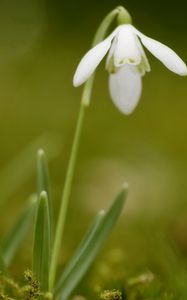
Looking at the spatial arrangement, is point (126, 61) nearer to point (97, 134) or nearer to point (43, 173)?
point (43, 173)

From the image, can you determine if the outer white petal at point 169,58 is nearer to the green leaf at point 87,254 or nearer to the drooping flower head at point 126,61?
the drooping flower head at point 126,61

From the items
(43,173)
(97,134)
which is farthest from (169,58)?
(97,134)

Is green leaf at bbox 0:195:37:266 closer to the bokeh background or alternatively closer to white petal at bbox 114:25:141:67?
the bokeh background

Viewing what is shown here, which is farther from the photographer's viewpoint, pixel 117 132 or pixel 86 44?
pixel 86 44

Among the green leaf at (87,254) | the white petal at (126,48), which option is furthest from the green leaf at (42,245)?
the white petal at (126,48)

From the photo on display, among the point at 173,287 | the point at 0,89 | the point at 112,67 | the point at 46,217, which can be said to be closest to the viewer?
the point at 46,217

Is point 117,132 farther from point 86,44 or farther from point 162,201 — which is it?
point 86,44

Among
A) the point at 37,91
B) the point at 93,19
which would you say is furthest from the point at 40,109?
the point at 93,19

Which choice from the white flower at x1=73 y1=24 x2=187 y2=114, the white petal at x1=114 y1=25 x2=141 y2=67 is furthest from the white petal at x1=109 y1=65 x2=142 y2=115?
the white petal at x1=114 y1=25 x2=141 y2=67
